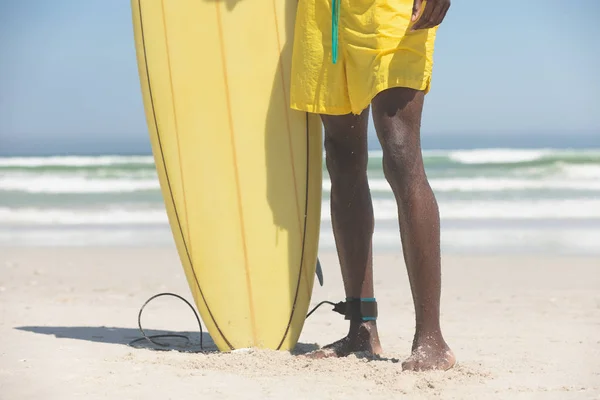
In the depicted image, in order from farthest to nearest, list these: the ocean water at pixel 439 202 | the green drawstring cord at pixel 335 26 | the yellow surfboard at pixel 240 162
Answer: the ocean water at pixel 439 202
the yellow surfboard at pixel 240 162
the green drawstring cord at pixel 335 26

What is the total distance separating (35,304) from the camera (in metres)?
3.93

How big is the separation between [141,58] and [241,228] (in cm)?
69

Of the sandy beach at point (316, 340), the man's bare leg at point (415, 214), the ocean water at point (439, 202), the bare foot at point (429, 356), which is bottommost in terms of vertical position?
the ocean water at point (439, 202)

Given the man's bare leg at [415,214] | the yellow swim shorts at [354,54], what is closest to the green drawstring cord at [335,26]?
the yellow swim shorts at [354,54]

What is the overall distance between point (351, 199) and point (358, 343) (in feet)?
1.49

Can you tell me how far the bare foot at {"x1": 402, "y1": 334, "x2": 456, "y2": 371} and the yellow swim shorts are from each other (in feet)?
2.24

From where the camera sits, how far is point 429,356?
2.26 m

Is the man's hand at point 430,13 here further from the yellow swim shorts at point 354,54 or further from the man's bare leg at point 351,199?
the man's bare leg at point 351,199

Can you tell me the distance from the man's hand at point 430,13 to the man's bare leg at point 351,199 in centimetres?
40

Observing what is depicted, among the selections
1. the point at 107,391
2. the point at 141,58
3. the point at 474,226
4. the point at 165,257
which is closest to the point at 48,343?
the point at 107,391

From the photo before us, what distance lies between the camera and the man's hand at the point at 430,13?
218 centimetres

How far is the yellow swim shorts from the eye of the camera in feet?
7.30

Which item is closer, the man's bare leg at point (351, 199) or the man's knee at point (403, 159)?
the man's knee at point (403, 159)

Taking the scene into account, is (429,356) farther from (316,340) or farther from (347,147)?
(316,340)
